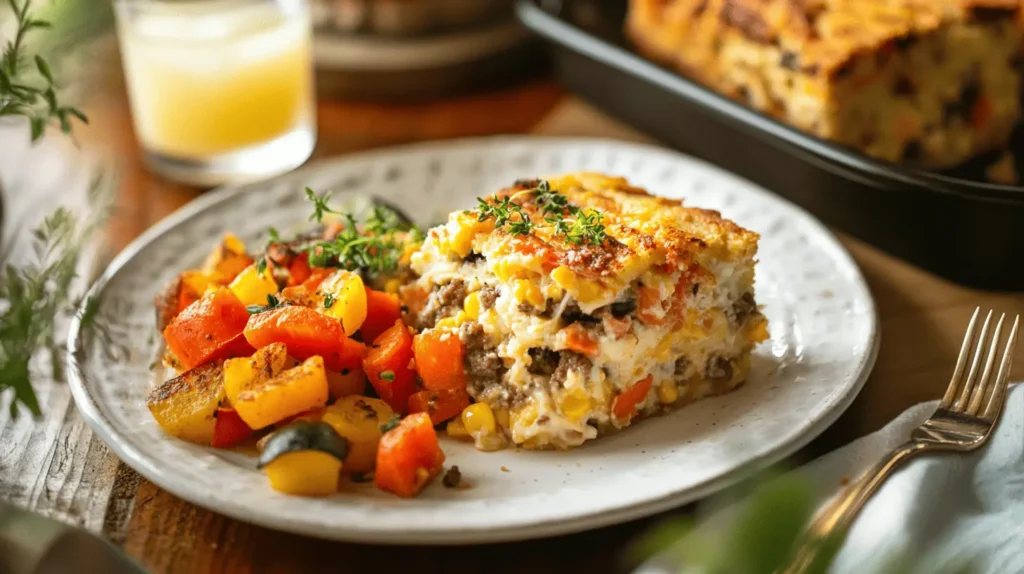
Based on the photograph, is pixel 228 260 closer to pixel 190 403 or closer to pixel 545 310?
pixel 190 403

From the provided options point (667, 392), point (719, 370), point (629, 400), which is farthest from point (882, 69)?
point (629, 400)

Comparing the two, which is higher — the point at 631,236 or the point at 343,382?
the point at 631,236

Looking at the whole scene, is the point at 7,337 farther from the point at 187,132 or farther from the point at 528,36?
the point at 528,36

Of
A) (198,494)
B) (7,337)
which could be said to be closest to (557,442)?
(198,494)

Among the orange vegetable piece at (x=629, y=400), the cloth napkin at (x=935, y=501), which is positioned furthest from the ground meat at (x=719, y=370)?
the cloth napkin at (x=935, y=501)

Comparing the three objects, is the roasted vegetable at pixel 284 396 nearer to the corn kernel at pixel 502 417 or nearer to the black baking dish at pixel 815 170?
the corn kernel at pixel 502 417

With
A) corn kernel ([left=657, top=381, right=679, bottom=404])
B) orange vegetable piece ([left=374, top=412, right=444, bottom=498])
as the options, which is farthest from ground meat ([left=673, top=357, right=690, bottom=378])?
orange vegetable piece ([left=374, top=412, right=444, bottom=498])
